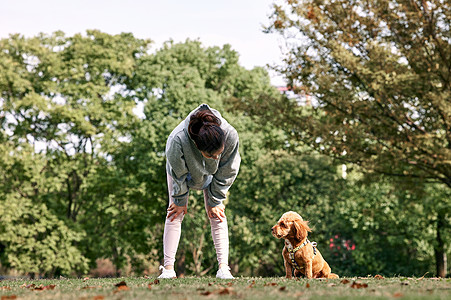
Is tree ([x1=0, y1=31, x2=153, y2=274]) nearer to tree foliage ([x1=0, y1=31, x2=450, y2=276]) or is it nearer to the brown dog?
tree foliage ([x1=0, y1=31, x2=450, y2=276])

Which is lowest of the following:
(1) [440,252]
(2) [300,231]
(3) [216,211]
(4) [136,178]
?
(1) [440,252]

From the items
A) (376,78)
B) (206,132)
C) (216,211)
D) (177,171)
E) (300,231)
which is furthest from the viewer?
(376,78)

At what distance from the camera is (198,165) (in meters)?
6.12

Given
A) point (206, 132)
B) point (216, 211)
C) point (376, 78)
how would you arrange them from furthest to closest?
point (376, 78) < point (216, 211) < point (206, 132)

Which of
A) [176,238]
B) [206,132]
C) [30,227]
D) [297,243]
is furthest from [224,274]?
[30,227]

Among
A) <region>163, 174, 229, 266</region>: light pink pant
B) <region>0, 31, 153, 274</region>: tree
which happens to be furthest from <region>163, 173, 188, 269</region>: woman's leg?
<region>0, 31, 153, 274</region>: tree

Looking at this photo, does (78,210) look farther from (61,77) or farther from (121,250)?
(61,77)

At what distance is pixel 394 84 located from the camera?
530 inches

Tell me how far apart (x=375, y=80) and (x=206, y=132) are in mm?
9161

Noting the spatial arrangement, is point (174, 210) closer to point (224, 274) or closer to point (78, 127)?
point (224, 274)

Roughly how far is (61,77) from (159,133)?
20.8 ft

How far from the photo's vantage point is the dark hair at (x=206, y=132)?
534 centimetres

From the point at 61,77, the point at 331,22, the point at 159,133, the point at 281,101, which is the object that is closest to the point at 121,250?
the point at 159,133

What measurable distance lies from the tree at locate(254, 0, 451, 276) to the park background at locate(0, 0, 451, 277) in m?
0.07
